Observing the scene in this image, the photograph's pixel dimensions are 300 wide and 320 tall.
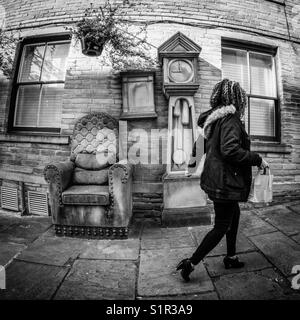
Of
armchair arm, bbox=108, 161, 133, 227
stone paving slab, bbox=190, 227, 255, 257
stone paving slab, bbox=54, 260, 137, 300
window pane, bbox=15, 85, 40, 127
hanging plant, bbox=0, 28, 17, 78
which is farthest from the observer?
window pane, bbox=15, 85, 40, 127

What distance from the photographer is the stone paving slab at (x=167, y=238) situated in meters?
2.64

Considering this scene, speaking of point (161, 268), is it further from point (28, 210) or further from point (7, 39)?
point (7, 39)

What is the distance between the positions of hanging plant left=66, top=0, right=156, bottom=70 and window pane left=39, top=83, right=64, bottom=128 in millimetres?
1021

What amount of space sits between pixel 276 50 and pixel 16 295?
5.40m

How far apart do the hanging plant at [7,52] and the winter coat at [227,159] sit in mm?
3933

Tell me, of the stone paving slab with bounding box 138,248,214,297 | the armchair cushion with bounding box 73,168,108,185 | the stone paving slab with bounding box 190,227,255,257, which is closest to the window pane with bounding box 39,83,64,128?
the armchair cushion with bounding box 73,168,108,185

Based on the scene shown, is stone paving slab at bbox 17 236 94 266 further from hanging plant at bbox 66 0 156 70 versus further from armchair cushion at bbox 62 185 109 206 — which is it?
hanging plant at bbox 66 0 156 70

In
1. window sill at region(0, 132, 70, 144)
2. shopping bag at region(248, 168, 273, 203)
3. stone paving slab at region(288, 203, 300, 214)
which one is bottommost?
stone paving slab at region(288, 203, 300, 214)

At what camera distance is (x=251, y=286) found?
71.5 inches

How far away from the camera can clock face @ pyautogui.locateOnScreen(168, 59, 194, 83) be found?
10.9ft

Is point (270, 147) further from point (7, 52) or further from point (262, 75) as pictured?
point (7, 52)

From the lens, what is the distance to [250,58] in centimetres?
421

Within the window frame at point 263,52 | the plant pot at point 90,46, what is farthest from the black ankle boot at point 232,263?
the plant pot at point 90,46

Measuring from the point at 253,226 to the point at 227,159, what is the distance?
71.7 inches
